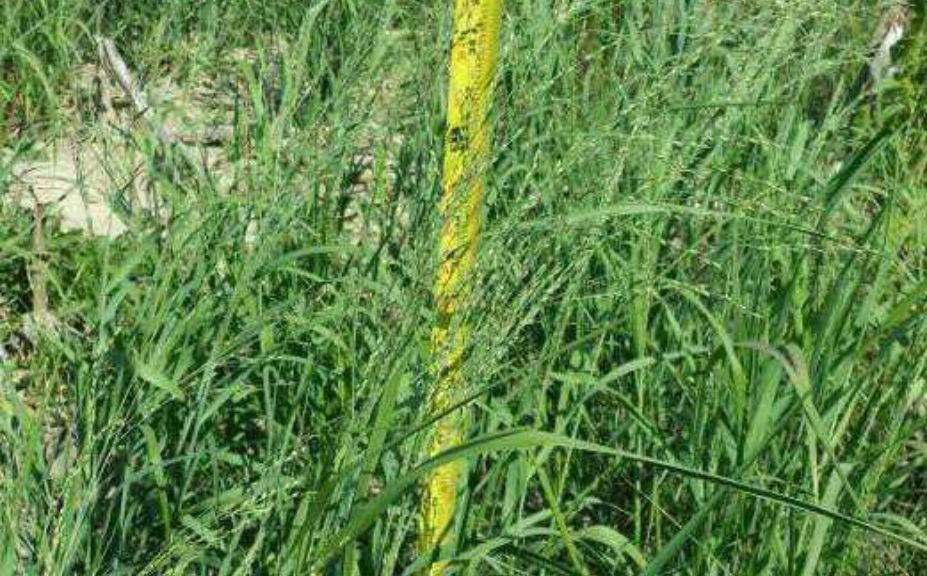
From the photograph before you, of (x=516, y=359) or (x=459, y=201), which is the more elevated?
(x=459, y=201)

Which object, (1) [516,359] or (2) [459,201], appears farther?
(1) [516,359]

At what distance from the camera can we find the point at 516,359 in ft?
7.95

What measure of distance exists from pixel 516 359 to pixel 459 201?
0.77m

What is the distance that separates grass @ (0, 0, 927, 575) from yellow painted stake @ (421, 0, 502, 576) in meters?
0.03

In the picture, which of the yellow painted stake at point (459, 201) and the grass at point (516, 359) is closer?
the yellow painted stake at point (459, 201)

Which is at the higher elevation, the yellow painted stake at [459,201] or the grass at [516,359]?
the yellow painted stake at [459,201]

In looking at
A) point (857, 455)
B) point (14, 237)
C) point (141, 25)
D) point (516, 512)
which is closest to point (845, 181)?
point (857, 455)

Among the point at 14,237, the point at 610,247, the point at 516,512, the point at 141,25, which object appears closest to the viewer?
the point at 516,512

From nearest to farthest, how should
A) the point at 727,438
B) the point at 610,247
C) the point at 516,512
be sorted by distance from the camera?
1. the point at 727,438
2. the point at 516,512
3. the point at 610,247

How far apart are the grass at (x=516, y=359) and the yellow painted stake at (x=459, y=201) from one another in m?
0.03

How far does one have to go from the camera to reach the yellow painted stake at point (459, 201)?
1.69 m

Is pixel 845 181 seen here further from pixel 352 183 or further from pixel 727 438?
pixel 352 183

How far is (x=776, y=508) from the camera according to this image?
2080 millimetres

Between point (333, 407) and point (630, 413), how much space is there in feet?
1.43
